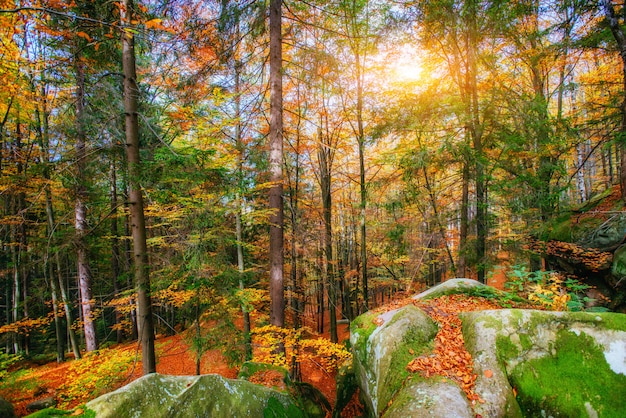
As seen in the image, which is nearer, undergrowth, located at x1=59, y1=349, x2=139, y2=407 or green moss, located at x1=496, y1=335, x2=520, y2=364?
green moss, located at x1=496, y1=335, x2=520, y2=364

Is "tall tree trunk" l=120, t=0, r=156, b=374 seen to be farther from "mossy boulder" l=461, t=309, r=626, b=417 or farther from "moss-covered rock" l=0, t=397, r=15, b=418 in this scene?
"mossy boulder" l=461, t=309, r=626, b=417

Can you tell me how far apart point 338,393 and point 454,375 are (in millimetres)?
5098

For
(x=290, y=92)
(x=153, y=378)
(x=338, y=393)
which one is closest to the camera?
(x=153, y=378)

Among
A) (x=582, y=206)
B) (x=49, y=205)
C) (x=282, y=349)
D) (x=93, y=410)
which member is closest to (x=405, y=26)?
(x=582, y=206)

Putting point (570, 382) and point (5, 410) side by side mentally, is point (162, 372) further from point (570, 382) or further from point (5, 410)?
point (570, 382)

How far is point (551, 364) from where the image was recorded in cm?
268

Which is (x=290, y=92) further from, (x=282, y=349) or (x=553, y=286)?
(x=553, y=286)

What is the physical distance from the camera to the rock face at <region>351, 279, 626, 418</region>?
2.39m

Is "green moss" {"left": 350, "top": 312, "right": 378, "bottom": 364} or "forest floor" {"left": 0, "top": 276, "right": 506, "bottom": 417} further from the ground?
"green moss" {"left": 350, "top": 312, "right": 378, "bottom": 364}

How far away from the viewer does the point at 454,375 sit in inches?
108

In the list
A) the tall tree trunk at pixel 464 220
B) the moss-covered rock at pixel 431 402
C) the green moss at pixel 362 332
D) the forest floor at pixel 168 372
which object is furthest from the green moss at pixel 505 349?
the tall tree trunk at pixel 464 220

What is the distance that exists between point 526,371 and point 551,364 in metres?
0.27

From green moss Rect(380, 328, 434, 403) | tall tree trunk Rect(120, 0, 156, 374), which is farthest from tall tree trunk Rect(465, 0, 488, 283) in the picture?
tall tree trunk Rect(120, 0, 156, 374)

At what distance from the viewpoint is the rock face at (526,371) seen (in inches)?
94.3
